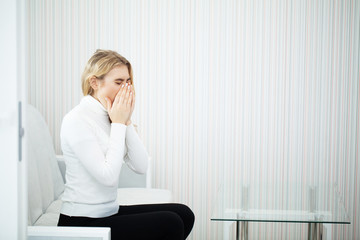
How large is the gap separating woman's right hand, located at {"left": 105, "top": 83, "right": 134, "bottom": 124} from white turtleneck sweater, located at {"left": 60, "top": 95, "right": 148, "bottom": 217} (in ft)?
0.12

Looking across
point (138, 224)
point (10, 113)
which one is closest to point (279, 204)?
point (138, 224)

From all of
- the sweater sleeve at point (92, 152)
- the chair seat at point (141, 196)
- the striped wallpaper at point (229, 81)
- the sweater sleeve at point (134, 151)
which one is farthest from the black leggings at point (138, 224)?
the striped wallpaper at point (229, 81)

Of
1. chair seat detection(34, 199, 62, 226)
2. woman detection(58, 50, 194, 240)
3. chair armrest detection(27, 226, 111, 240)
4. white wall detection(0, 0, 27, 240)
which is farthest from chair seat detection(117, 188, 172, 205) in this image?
white wall detection(0, 0, 27, 240)

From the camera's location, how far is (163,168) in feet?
10.5

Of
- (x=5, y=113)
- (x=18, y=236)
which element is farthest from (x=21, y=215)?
(x=5, y=113)

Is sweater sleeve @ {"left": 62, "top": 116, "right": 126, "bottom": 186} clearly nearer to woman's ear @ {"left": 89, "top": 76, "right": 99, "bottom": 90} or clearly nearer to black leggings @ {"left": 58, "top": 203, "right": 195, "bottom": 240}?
black leggings @ {"left": 58, "top": 203, "right": 195, "bottom": 240}

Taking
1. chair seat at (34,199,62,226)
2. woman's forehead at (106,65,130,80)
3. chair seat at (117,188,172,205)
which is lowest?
chair seat at (34,199,62,226)

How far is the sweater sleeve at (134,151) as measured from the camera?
1.87 m

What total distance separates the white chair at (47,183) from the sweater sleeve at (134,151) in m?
0.42

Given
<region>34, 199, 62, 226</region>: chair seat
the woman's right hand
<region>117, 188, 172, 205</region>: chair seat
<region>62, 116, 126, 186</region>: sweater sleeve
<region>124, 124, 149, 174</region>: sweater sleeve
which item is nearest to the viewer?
<region>62, 116, 126, 186</region>: sweater sleeve

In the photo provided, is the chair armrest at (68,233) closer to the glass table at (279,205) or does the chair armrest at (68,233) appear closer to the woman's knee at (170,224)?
the woman's knee at (170,224)

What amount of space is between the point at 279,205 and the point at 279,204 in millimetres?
18

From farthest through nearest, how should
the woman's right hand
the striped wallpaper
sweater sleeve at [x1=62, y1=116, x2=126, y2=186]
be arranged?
the striped wallpaper
the woman's right hand
sweater sleeve at [x1=62, y1=116, x2=126, y2=186]

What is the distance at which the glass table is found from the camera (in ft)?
6.44
